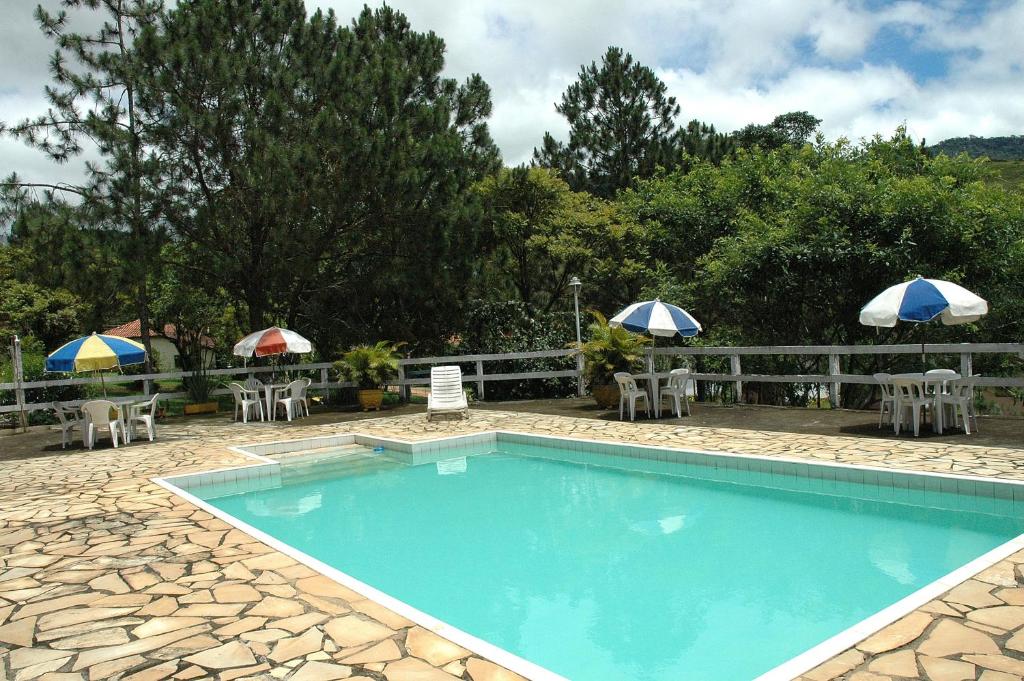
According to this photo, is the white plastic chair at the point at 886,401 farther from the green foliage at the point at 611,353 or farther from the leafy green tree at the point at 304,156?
the leafy green tree at the point at 304,156

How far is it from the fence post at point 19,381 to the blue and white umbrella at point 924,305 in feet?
44.0

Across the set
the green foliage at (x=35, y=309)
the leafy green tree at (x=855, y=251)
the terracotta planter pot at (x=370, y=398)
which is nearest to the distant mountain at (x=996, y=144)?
the leafy green tree at (x=855, y=251)

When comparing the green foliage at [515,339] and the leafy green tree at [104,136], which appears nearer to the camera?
the leafy green tree at [104,136]

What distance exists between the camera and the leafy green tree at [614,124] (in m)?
22.4

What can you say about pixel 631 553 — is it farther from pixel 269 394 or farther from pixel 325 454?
pixel 269 394

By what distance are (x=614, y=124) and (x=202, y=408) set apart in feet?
49.5

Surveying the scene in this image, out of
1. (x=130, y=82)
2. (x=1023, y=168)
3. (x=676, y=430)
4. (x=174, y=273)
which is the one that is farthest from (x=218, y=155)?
(x=1023, y=168)

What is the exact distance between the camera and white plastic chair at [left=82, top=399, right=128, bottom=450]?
400 inches

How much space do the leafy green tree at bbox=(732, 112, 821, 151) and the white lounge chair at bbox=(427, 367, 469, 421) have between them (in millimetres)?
22539

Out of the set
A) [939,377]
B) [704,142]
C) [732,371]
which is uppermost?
[704,142]

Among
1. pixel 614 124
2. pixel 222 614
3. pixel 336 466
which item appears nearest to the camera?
pixel 222 614

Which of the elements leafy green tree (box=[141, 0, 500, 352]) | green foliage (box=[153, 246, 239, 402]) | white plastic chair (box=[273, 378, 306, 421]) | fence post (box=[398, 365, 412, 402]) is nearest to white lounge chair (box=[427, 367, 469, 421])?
white plastic chair (box=[273, 378, 306, 421])

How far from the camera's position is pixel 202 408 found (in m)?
15.3

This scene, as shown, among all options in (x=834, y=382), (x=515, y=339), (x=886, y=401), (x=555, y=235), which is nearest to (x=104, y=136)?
(x=515, y=339)
